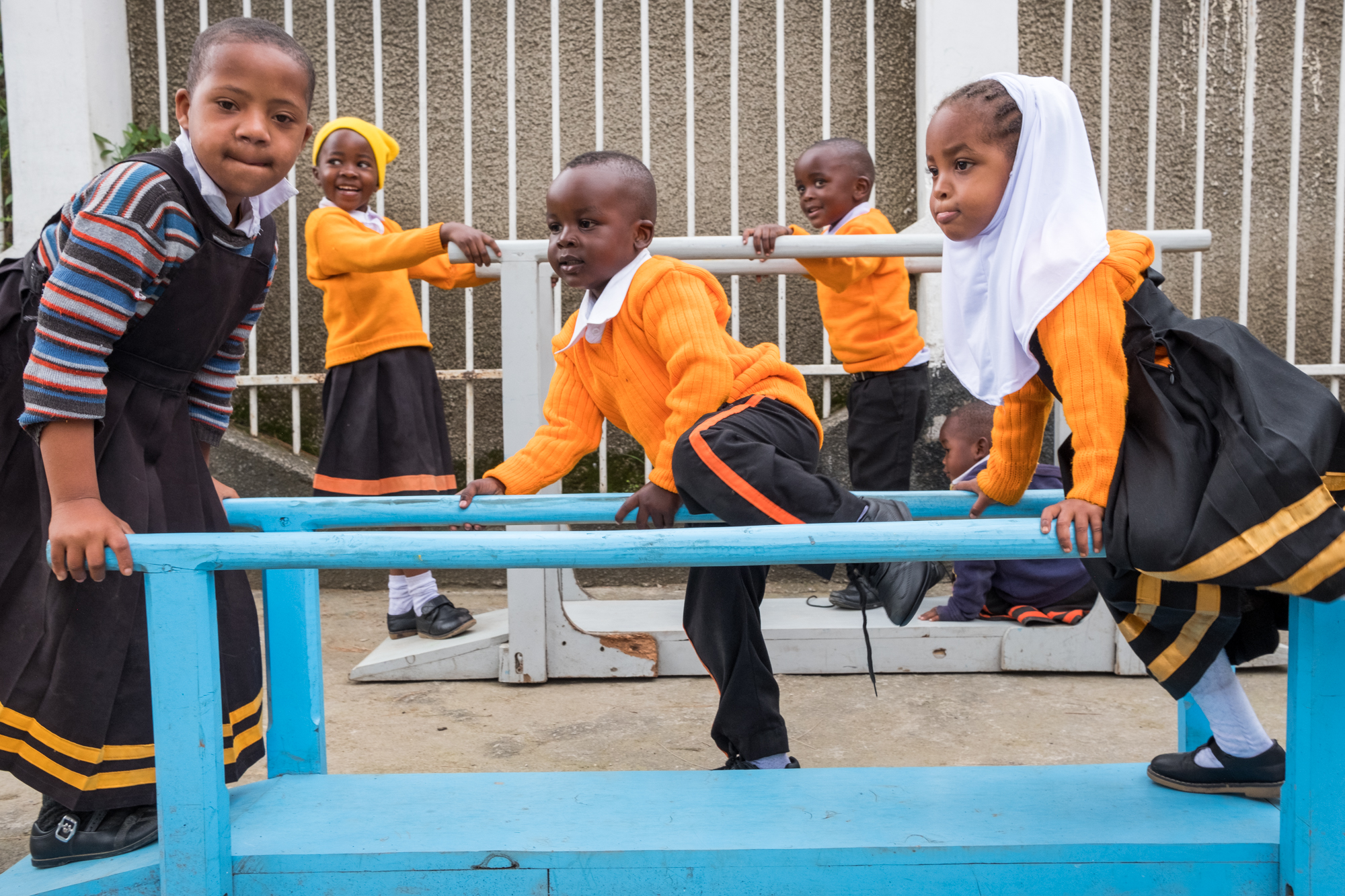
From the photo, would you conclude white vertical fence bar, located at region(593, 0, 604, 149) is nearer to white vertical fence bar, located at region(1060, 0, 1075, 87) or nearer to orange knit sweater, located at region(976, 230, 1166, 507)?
white vertical fence bar, located at region(1060, 0, 1075, 87)

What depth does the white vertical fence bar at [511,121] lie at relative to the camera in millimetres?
4055

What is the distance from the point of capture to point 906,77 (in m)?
4.20

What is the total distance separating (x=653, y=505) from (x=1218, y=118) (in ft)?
11.8

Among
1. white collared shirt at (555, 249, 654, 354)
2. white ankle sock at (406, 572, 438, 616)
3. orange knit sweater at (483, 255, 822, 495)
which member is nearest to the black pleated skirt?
white ankle sock at (406, 572, 438, 616)

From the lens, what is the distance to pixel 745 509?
174cm

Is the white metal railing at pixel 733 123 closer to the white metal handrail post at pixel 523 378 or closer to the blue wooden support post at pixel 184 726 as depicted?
the white metal handrail post at pixel 523 378

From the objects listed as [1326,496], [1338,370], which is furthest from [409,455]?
[1338,370]

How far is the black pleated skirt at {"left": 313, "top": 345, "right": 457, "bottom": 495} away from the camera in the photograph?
3143 millimetres

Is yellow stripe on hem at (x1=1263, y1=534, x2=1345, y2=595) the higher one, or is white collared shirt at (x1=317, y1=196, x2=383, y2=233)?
white collared shirt at (x1=317, y1=196, x2=383, y2=233)

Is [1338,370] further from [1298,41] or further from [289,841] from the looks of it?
[289,841]

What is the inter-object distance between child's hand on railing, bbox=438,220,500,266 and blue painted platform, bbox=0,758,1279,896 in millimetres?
1566

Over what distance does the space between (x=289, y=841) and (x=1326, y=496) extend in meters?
1.35

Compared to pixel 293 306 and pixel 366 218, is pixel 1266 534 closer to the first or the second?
pixel 366 218

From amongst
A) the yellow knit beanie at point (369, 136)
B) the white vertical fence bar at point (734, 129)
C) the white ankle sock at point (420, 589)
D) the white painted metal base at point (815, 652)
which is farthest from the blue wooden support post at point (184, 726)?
the white vertical fence bar at point (734, 129)
